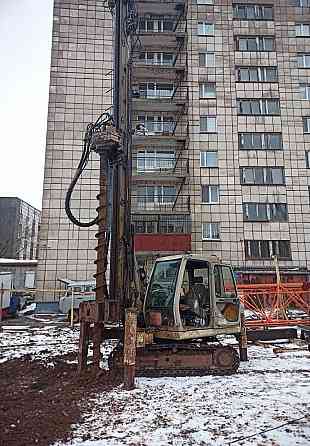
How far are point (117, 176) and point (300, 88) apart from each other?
2877 centimetres

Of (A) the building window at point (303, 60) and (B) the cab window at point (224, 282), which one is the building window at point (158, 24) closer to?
(A) the building window at point (303, 60)

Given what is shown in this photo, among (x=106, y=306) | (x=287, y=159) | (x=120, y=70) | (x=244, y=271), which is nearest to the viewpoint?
(x=106, y=306)

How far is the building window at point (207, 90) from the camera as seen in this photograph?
101 ft

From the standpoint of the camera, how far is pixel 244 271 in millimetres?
27500

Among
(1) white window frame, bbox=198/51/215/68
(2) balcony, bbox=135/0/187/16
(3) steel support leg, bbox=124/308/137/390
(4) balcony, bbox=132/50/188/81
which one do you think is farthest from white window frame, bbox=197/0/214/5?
Answer: (3) steel support leg, bbox=124/308/137/390

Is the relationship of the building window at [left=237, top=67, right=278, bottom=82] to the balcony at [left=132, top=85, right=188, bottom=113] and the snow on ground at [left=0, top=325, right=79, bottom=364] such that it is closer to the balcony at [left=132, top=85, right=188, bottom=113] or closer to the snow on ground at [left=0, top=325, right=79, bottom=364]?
the balcony at [left=132, top=85, right=188, bottom=113]

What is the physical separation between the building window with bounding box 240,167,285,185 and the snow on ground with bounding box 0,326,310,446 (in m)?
22.2

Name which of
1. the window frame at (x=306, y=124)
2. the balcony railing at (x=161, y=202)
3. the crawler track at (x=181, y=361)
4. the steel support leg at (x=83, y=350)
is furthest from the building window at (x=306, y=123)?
the steel support leg at (x=83, y=350)

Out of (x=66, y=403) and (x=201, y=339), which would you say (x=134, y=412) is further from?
(x=201, y=339)

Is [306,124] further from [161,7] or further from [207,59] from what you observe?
[161,7]

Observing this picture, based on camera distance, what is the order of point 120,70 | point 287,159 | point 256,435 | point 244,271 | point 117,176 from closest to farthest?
point 256,435 → point 117,176 → point 120,70 → point 244,271 → point 287,159

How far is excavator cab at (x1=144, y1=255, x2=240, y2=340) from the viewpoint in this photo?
7.51 meters

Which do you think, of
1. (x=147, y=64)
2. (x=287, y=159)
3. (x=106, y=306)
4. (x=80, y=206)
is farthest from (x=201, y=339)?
(x=147, y=64)

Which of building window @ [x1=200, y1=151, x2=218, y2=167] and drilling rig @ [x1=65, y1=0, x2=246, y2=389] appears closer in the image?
drilling rig @ [x1=65, y1=0, x2=246, y2=389]
